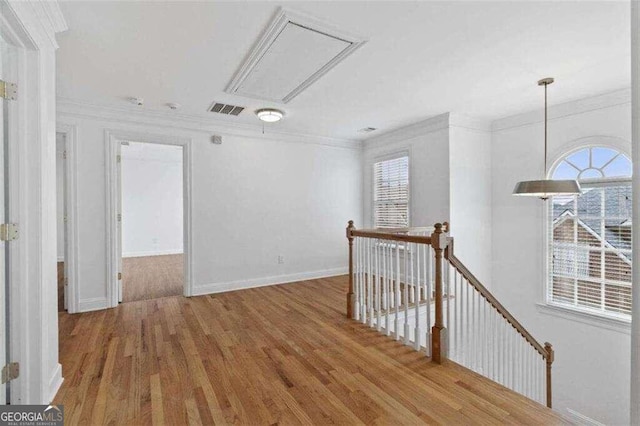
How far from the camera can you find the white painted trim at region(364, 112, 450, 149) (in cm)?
454

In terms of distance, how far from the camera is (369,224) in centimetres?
603

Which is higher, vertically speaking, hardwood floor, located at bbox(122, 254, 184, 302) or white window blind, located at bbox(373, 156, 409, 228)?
white window blind, located at bbox(373, 156, 409, 228)

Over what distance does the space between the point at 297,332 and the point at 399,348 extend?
1.00 metres

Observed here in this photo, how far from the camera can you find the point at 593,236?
13.1 ft

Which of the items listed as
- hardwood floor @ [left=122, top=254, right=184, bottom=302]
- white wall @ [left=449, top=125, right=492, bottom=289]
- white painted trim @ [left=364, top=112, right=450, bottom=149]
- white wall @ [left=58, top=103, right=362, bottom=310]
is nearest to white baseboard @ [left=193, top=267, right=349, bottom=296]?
white wall @ [left=58, top=103, right=362, bottom=310]

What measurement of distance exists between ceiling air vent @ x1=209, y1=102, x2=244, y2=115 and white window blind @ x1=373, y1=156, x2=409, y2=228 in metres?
2.76

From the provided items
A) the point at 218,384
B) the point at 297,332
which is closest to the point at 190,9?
the point at 218,384

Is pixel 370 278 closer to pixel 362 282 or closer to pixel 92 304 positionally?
pixel 362 282

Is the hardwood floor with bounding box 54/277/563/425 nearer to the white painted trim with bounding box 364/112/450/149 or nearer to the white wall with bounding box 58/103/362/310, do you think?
the white wall with bounding box 58/103/362/310

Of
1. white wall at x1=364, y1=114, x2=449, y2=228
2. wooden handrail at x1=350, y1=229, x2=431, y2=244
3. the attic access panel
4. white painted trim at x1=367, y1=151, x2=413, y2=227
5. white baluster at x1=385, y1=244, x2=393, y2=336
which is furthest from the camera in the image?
white painted trim at x1=367, y1=151, x2=413, y2=227

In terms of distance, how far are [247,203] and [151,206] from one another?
4.81 m

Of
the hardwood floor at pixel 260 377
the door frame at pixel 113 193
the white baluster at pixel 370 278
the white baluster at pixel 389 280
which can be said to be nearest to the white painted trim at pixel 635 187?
the hardwood floor at pixel 260 377

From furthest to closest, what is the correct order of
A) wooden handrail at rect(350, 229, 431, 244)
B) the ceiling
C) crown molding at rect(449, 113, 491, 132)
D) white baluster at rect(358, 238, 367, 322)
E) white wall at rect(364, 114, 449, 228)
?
white wall at rect(364, 114, 449, 228) < crown molding at rect(449, 113, 491, 132) < white baluster at rect(358, 238, 367, 322) < wooden handrail at rect(350, 229, 431, 244) < the ceiling

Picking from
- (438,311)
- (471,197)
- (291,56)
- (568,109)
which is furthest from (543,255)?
(291,56)
